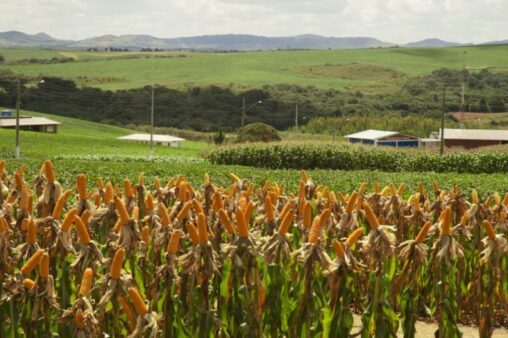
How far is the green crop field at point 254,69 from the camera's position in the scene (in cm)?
15862

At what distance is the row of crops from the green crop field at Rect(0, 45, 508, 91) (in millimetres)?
100872

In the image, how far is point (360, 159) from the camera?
45.7m

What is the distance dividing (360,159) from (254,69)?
135485mm

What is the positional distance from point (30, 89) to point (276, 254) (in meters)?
121

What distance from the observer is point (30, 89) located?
122375 mm

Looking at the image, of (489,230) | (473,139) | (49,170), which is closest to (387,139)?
(473,139)

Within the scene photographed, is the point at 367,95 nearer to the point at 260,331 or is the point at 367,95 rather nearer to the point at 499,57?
the point at 499,57

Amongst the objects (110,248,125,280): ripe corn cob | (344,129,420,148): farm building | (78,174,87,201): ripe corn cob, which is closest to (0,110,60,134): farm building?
(344,129,420,148): farm building

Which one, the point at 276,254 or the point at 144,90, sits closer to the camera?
the point at 276,254

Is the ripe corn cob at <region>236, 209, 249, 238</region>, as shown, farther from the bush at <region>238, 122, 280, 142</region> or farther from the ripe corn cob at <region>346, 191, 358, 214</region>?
the bush at <region>238, 122, 280, 142</region>

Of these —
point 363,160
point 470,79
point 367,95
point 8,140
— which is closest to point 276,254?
point 363,160

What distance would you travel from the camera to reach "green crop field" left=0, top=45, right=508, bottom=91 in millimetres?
158625

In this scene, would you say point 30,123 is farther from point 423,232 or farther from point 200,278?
point 423,232

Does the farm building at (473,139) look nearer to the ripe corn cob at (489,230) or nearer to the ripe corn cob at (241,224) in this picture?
the ripe corn cob at (489,230)
